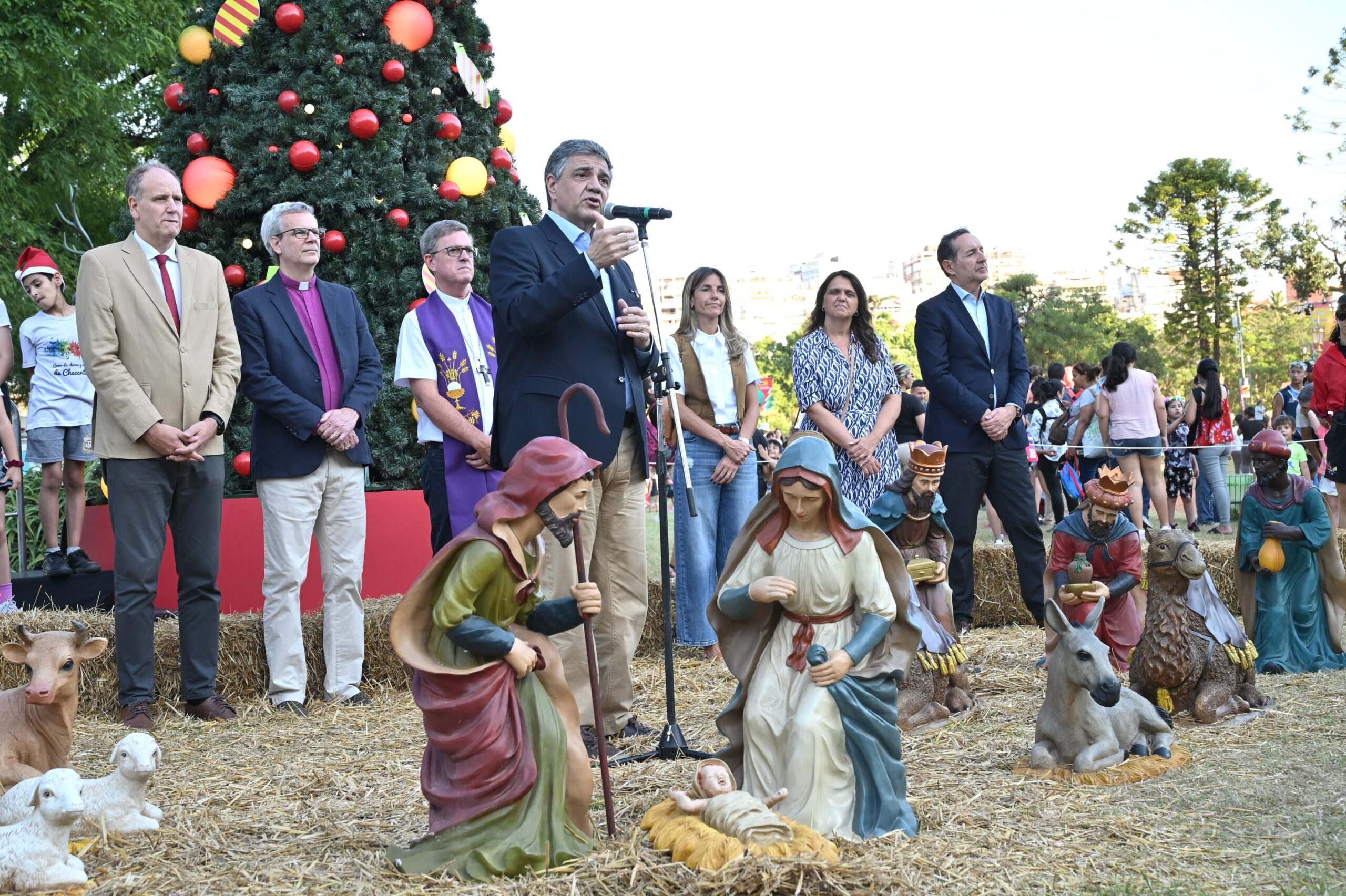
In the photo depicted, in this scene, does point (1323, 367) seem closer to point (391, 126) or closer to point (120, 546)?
point (391, 126)

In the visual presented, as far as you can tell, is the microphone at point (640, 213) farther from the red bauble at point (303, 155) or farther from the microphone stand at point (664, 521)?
the red bauble at point (303, 155)

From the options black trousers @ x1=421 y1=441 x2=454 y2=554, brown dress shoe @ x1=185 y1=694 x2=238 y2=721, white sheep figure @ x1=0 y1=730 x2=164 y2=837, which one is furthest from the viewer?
black trousers @ x1=421 y1=441 x2=454 y2=554

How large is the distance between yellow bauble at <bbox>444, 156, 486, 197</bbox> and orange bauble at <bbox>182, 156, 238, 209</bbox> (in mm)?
1337

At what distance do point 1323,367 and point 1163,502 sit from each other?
275cm

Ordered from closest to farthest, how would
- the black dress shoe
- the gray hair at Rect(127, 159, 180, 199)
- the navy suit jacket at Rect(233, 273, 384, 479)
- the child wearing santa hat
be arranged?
the gray hair at Rect(127, 159, 180, 199) → the navy suit jacket at Rect(233, 273, 384, 479) → the black dress shoe → the child wearing santa hat

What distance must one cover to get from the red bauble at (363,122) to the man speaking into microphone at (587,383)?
9.82 ft

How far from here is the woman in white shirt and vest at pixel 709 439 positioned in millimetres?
6270

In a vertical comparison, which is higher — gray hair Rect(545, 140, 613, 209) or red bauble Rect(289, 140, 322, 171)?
red bauble Rect(289, 140, 322, 171)

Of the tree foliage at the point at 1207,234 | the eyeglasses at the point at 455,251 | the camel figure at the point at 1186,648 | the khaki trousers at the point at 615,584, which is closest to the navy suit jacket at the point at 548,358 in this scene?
the khaki trousers at the point at 615,584

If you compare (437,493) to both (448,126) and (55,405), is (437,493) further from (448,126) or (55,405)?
(448,126)

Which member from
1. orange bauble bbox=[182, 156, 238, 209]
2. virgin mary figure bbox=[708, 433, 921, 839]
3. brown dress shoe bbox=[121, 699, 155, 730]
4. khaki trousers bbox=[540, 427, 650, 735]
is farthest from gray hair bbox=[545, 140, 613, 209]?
orange bauble bbox=[182, 156, 238, 209]

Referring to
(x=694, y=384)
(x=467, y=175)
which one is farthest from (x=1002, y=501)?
(x=467, y=175)

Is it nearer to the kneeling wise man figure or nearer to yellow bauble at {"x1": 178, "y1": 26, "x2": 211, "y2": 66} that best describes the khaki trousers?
the kneeling wise man figure

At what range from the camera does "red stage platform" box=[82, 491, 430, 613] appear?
669cm
